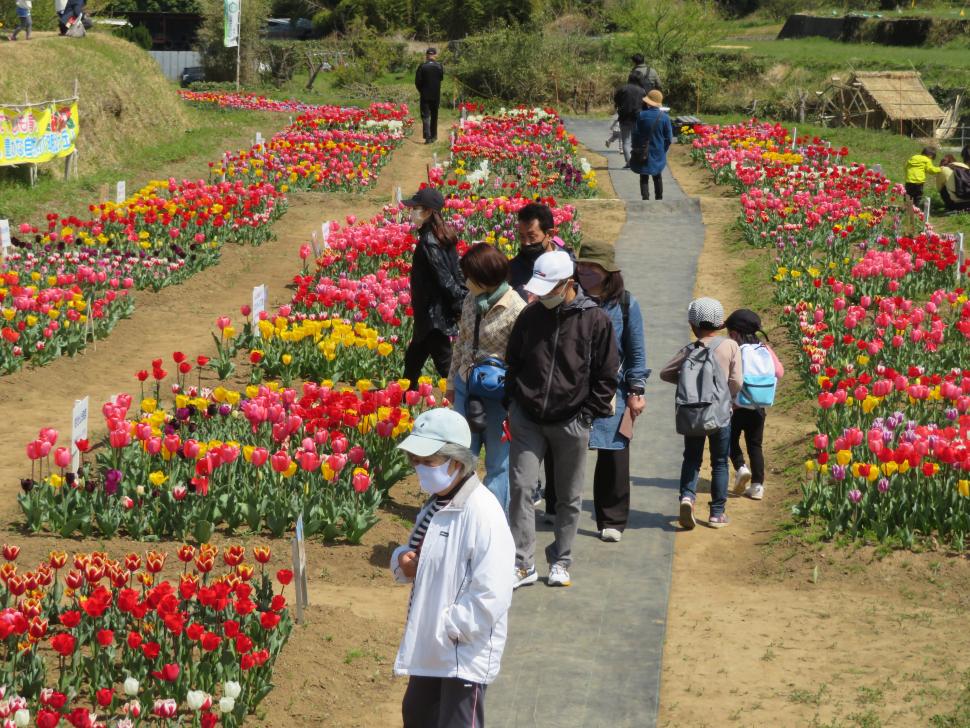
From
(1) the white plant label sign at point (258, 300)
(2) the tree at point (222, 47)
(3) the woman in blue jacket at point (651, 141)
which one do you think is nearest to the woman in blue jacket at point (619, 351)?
(1) the white plant label sign at point (258, 300)

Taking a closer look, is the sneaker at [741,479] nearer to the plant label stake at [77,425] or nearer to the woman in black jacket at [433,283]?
the woman in black jacket at [433,283]

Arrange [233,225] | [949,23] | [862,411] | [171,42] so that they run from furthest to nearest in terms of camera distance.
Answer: [171,42] < [949,23] < [233,225] < [862,411]

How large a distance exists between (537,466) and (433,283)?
9.78 ft

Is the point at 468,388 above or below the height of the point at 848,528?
above

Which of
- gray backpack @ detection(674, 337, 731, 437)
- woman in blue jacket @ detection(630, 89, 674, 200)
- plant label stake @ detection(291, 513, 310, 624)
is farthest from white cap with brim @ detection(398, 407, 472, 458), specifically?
woman in blue jacket @ detection(630, 89, 674, 200)

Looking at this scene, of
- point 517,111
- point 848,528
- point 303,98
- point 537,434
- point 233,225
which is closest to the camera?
point 537,434

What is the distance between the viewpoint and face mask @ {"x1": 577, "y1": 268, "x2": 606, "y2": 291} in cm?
777

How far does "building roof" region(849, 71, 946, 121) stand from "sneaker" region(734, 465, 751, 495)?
28.0 m

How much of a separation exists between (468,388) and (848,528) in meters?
2.49

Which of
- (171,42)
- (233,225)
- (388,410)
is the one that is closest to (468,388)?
(388,410)

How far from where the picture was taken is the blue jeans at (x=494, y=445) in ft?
24.8

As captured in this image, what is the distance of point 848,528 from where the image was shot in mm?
8203

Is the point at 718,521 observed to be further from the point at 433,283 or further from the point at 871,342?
the point at 433,283

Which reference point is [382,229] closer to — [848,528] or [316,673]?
[848,528]
